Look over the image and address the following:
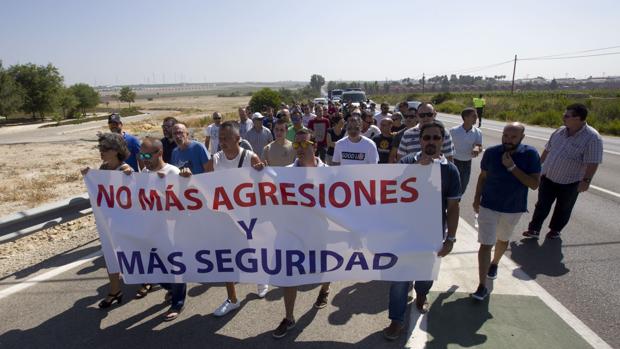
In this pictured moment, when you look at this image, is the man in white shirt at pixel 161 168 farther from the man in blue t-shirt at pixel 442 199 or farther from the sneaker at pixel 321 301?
the man in blue t-shirt at pixel 442 199

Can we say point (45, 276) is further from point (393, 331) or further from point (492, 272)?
point (492, 272)

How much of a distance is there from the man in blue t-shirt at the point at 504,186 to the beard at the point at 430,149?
0.99 meters

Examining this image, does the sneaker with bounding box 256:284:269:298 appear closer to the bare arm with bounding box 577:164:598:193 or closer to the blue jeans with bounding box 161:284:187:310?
the blue jeans with bounding box 161:284:187:310

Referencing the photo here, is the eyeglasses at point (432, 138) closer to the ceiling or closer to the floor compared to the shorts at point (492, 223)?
closer to the ceiling

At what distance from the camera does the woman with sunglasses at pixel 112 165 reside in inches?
152

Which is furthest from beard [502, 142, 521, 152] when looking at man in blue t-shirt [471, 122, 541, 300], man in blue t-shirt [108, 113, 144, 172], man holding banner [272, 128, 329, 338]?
man in blue t-shirt [108, 113, 144, 172]

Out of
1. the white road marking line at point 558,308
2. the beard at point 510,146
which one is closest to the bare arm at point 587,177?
the white road marking line at point 558,308

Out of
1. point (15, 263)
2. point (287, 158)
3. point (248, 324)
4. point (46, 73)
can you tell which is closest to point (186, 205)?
point (248, 324)

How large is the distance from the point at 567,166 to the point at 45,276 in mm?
6859

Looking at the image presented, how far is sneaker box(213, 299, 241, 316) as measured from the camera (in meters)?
3.76

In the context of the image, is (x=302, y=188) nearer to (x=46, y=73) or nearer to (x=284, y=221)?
(x=284, y=221)

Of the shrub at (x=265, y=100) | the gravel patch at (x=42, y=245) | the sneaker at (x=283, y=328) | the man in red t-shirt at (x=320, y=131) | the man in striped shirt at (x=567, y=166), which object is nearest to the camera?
the sneaker at (x=283, y=328)

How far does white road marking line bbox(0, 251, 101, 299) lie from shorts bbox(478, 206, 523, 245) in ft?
15.8

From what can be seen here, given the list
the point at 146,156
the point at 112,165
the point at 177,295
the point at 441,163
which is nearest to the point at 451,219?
the point at 441,163
